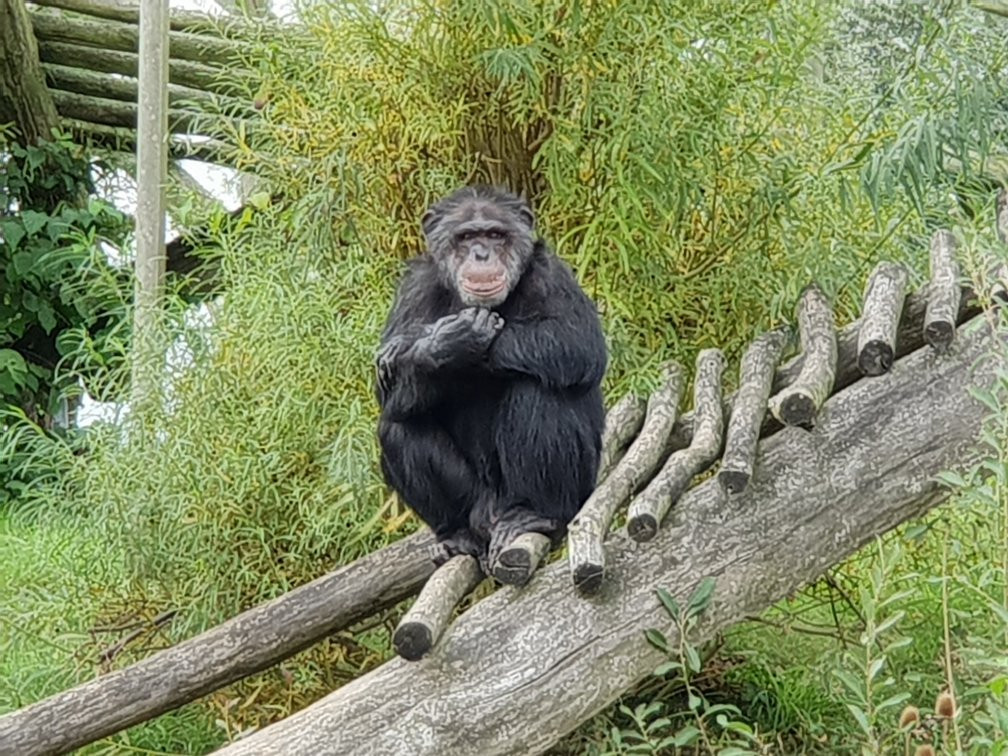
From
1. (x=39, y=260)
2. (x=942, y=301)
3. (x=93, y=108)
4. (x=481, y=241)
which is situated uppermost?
(x=93, y=108)

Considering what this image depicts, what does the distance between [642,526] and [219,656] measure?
4.46 ft

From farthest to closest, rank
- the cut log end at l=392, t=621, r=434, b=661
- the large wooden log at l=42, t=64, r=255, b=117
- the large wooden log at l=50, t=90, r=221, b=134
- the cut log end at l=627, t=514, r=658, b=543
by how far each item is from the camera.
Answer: the large wooden log at l=50, t=90, r=221, b=134 < the large wooden log at l=42, t=64, r=255, b=117 < the cut log end at l=627, t=514, r=658, b=543 < the cut log end at l=392, t=621, r=434, b=661

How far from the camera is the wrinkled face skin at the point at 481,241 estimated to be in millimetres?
3686

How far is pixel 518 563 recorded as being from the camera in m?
3.33

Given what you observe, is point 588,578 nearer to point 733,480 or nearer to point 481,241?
point 733,480

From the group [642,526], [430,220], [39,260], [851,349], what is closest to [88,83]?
[39,260]

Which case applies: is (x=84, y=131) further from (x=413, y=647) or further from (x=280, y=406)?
(x=413, y=647)

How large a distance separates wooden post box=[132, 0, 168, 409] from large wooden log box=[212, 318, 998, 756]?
196cm

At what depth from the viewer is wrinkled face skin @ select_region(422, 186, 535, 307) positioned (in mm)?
3686

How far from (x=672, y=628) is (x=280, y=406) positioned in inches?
66.6

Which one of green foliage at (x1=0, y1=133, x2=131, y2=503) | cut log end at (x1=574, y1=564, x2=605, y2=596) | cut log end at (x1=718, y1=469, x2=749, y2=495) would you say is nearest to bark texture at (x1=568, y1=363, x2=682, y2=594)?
cut log end at (x1=574, y1=564, x2=605, y2=596)

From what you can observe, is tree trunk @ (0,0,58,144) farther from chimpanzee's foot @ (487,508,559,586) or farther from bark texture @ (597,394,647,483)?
chimpanzee's foot @ (487,508,559,586)

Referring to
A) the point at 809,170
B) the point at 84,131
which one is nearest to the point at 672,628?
the point at 809,170

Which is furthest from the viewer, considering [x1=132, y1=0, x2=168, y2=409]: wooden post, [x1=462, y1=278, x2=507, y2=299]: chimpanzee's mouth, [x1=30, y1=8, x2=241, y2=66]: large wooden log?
[x1=30, y1=8, x2=241, y2=66]: large wooden log
